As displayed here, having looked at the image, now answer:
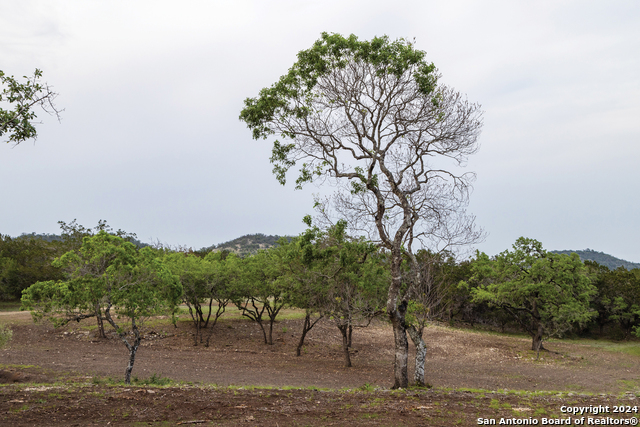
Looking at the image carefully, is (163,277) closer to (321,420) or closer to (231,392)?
(231,392)

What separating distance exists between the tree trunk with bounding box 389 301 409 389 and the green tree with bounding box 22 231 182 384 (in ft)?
24.8

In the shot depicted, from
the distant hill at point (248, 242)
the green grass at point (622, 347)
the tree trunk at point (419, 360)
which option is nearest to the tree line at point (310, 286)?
the tree trunk at point (419, 360)

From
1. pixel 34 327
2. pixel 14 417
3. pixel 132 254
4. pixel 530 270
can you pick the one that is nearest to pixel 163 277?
pixel 132 254

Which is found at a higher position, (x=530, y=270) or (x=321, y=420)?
(x=530, y=270)

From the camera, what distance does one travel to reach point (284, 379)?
17.5 meters

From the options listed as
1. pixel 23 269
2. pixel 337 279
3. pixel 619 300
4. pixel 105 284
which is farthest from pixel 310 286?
pixel 619 300

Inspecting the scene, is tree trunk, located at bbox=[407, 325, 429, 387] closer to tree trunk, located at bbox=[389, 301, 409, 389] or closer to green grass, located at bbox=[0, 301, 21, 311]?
tree trunk, located at bbox=[389, 301, 409, 389]

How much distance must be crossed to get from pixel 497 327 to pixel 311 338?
1114 inches

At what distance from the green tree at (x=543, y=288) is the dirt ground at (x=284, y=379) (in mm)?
2480

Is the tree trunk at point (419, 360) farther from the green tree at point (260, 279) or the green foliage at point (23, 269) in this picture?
the green foliage at point (23, 269)

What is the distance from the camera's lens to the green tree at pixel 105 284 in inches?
512

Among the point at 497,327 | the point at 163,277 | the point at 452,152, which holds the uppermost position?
the point at 452,152

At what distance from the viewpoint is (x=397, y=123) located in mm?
14695

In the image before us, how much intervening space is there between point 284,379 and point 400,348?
6413mm
